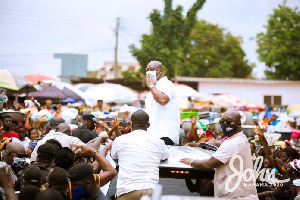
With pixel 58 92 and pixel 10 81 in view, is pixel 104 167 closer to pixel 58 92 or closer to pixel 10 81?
pixel 10 81

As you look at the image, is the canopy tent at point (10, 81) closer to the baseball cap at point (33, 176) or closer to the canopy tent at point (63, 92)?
the canopy tent at point (63, 92)

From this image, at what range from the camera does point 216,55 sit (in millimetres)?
68500

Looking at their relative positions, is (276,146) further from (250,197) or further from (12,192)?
(12,192)

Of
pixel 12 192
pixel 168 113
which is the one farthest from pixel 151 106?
pixel 12 192

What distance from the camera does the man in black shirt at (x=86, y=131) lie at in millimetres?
8828

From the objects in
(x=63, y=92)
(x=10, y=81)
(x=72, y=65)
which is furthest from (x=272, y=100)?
(x=10, y=81)

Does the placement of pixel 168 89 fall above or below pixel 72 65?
below

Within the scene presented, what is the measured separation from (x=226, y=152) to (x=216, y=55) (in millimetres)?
63350

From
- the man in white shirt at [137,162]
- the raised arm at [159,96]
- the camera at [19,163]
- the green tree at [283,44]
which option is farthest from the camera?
the green tree at [283,44]

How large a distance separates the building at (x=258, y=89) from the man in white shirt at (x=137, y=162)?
4268 centimetres

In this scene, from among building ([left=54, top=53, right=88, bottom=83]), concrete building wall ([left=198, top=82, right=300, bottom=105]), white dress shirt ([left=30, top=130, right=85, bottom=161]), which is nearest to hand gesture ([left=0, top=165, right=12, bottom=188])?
white dress shirt ([left=30, top=130, right=85, bottom=161])

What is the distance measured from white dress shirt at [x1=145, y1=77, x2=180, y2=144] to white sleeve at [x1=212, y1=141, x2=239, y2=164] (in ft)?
5.10

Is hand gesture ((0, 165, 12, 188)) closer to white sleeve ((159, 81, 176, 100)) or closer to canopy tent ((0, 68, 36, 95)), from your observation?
white sleeve ((159, 81, 176, 100))

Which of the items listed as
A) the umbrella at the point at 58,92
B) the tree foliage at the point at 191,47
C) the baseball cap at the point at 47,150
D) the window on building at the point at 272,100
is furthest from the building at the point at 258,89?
the baseball cap at the point at 47,150
